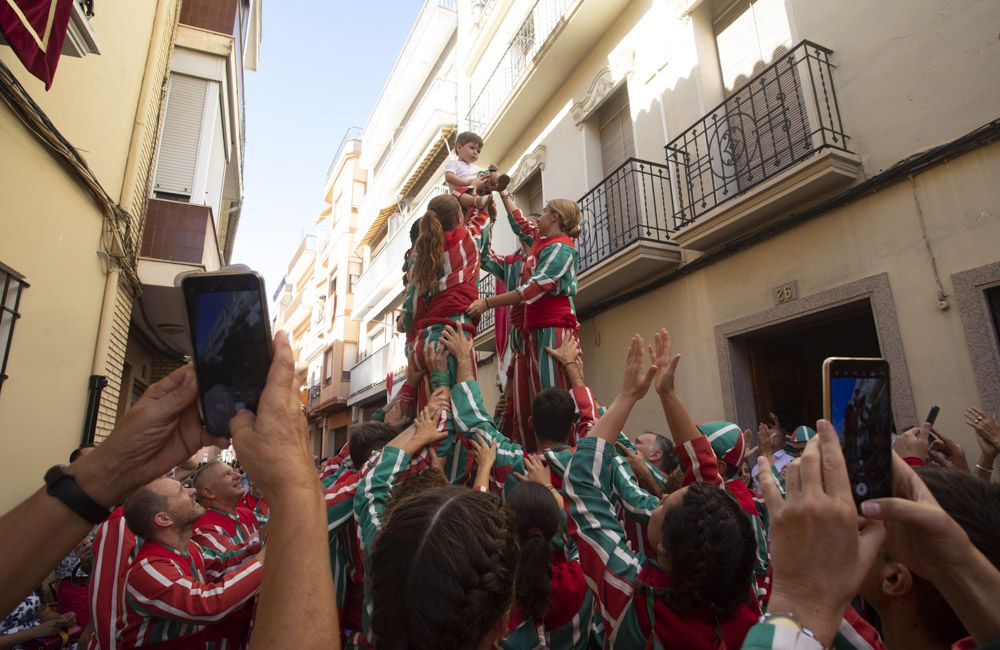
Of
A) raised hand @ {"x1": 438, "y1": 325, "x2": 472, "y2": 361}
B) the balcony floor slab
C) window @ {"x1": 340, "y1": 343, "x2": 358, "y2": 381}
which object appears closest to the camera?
raised hand @ {"x1": 438, "y1": 325, "x2": 472, "y2": 361}

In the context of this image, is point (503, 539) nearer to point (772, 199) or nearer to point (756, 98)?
point (772, 199)

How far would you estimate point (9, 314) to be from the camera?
4.79 m

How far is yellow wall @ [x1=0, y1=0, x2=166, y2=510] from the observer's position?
4836mm

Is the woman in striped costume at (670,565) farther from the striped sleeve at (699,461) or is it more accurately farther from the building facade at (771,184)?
the building facade at (771,184)

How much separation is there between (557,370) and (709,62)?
5444 millimetres

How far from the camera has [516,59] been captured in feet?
40.3

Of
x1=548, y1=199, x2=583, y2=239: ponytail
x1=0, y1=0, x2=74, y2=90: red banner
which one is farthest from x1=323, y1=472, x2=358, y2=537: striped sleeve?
x1=0, y1=0, x2=74, y2=90: red banner

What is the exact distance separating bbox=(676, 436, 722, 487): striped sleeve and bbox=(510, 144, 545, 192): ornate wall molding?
9394mm

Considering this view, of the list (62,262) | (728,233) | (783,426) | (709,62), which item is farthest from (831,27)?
(62,262)

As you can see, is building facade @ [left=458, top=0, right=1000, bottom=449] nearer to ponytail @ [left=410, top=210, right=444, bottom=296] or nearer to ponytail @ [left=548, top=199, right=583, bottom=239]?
ponytail @ [left=548, top=199, right=583, bottom=239]

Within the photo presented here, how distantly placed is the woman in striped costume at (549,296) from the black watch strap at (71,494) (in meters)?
3.12

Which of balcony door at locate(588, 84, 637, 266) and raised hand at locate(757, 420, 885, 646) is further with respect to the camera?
balcony door at locate(588, 84, 637, 266)

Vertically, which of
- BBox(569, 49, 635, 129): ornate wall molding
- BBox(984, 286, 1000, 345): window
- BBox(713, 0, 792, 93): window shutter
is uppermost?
BBox(569, 49, 635, 129): ornate wall molding

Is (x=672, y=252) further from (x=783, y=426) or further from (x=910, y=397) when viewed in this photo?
(x=910, y=397)
